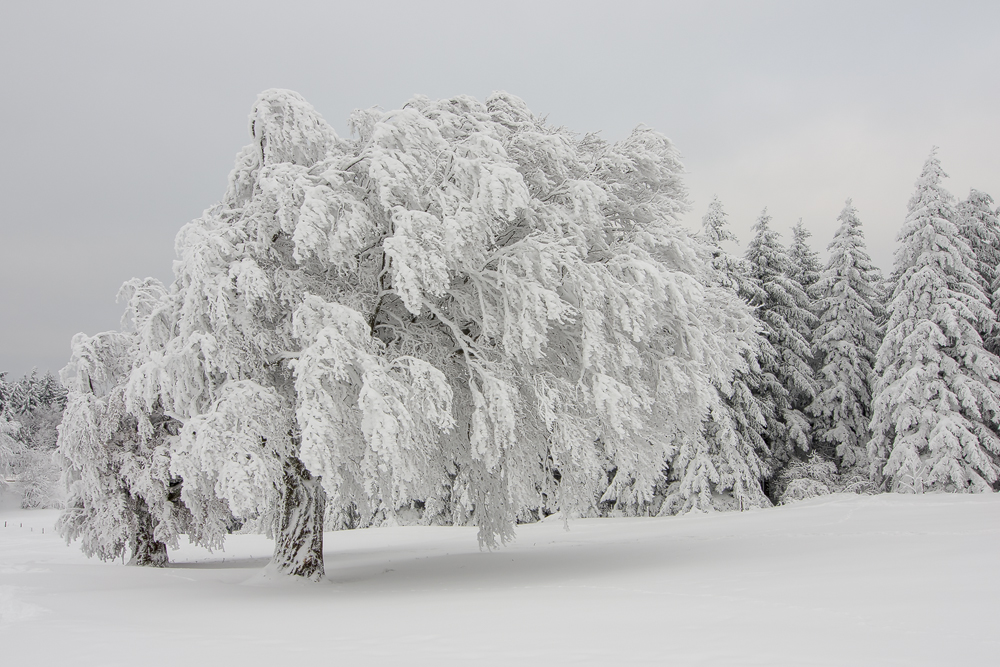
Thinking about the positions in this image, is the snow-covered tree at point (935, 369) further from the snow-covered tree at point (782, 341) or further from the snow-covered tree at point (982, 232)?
the snow-covered tree at point (782, 341)

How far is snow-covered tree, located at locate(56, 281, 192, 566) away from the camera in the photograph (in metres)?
14.9

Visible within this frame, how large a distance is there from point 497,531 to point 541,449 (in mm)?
2299

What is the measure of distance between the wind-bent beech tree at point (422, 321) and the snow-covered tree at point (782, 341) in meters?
15.4

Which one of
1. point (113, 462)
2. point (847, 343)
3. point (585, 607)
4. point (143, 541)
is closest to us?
point (585, 607)

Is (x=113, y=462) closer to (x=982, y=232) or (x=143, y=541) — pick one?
(x=143, y=541)

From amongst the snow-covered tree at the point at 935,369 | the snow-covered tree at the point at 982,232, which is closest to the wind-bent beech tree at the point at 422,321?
the snow-covered tree at the point at 935,369

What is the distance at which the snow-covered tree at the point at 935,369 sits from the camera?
2205 centimetres

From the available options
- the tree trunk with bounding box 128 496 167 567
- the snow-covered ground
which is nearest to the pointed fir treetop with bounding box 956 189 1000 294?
the snow-covered ground

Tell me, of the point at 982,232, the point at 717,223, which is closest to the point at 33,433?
the point at 717,223

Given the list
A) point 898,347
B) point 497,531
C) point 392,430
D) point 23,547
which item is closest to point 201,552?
point 23,547

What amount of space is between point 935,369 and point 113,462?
76.7ft

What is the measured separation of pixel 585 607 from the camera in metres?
7.70

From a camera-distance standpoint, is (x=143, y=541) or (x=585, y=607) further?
(x=143, y=541)

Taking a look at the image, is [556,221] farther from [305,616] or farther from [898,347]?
[898,347]
